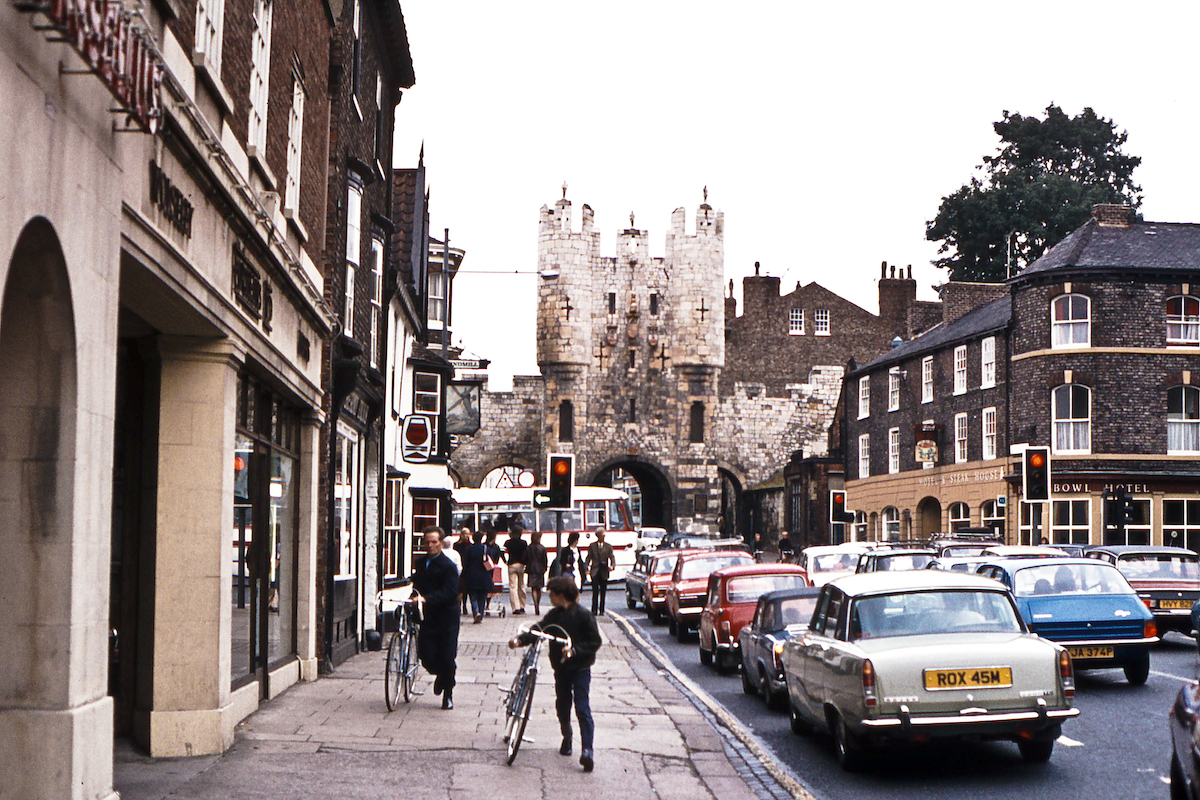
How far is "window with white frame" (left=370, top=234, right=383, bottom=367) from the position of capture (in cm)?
2253

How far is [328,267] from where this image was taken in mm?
17188

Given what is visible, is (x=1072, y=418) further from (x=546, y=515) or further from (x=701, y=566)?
(x=701, y=566)

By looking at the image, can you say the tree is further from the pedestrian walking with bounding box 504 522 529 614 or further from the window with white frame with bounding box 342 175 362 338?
the window with white frame with bounding box 342 175 362 338

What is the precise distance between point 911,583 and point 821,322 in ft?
243

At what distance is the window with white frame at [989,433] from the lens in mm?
47125

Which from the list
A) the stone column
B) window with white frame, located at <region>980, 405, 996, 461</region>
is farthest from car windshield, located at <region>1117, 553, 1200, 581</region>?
window with white frame, located at <region>980, 405, 996, 461</region>

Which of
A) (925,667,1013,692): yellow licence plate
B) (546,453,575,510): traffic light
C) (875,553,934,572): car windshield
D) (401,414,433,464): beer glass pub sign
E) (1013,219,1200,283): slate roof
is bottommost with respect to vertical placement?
(925,667,1013,692): yellow licence plate

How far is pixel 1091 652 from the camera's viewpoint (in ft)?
51.8

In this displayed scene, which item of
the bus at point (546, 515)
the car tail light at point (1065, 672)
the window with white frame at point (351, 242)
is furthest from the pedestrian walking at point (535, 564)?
the car tail light at point (1065, 672)

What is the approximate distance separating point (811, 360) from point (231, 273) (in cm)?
7440

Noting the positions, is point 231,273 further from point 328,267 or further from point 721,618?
point 721,618

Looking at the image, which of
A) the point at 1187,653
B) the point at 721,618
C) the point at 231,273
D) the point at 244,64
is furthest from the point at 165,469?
the point at 1187,653

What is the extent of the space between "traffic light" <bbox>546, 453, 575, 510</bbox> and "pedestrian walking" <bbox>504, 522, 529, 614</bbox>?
7.17m

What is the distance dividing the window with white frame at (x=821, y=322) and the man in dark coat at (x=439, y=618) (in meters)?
72.0
